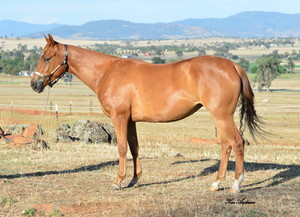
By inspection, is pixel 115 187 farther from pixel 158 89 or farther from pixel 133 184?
pixel 158 89

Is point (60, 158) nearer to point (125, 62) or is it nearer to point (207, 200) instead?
point (125, 62)

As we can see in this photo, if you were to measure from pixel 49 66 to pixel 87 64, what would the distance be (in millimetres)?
731

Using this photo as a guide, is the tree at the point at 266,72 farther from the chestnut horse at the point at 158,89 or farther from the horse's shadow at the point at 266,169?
→ the chestnut horse at the point at 158,89

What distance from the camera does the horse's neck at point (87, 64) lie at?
10.3m

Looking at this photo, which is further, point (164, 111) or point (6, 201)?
point (164, 111)

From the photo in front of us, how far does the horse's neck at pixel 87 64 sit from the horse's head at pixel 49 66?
0.22m

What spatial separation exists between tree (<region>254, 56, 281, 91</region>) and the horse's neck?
74.2 m

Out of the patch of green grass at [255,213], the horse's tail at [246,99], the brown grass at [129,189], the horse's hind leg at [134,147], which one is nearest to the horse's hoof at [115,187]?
the brown grass at [129,189]

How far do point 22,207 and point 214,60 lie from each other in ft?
13.5

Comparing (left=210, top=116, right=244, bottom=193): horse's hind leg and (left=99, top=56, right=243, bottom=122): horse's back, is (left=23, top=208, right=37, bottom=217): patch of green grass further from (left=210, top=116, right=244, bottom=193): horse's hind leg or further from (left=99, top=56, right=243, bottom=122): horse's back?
(left=210, top=116, right=244, bottom=193): horse's hind leg

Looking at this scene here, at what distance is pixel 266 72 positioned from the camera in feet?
279

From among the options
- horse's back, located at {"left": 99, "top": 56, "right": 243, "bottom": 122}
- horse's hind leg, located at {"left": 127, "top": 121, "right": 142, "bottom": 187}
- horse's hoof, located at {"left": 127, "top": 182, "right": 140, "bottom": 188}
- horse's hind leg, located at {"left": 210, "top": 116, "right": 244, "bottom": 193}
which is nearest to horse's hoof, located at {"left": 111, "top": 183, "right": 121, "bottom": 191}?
horse's hoof, located at {"left": 127, "top": 182, "right": 140, "bottom": 188}

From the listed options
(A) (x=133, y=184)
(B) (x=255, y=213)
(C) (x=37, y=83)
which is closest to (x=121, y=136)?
(A) (x=133, y=184)

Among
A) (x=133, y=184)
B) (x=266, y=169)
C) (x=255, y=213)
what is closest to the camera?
(x=255, y=213)
